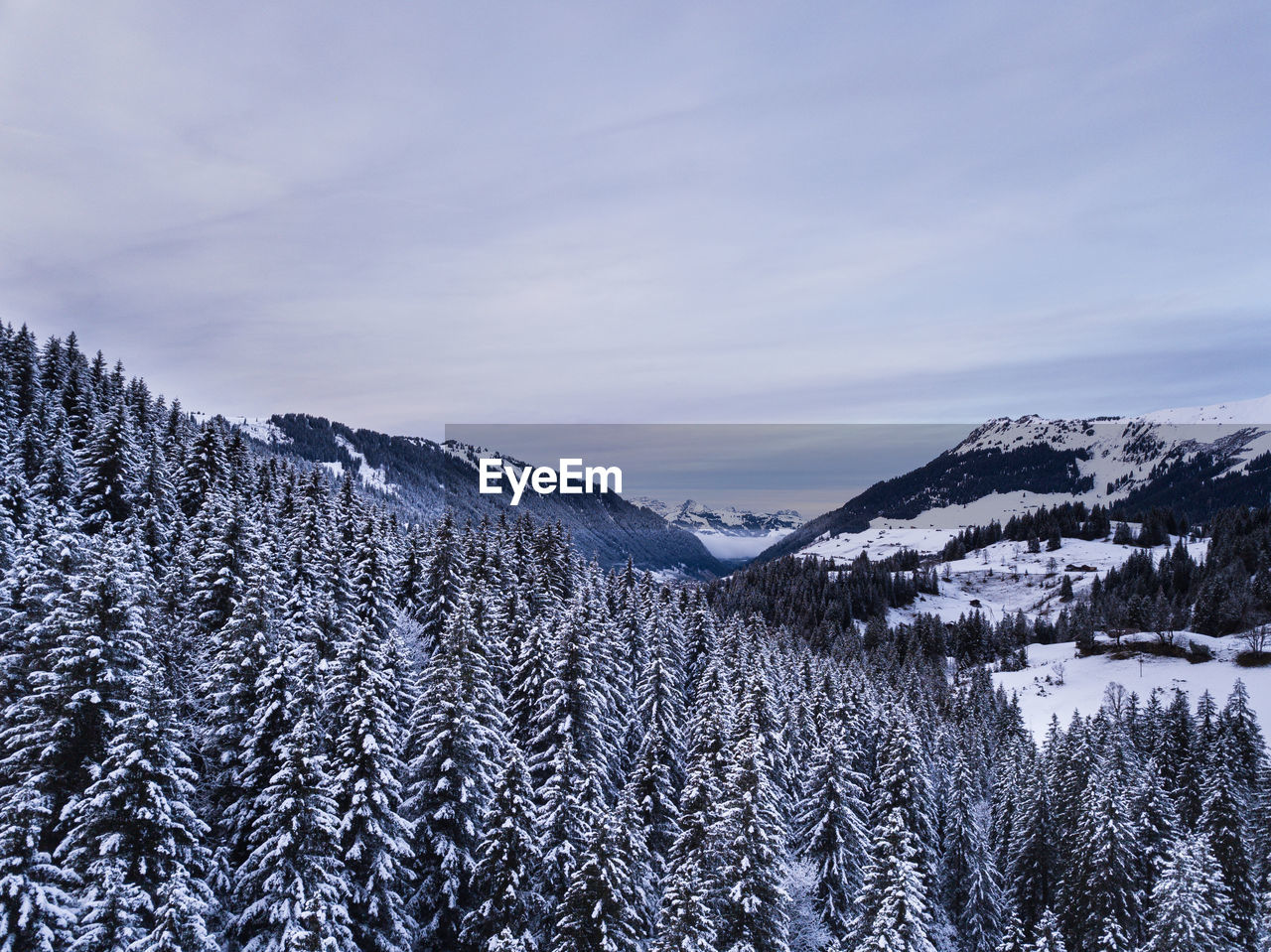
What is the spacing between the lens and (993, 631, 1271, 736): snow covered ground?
115312mm

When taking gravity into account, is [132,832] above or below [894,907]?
above

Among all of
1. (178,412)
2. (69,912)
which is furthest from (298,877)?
(178,412)

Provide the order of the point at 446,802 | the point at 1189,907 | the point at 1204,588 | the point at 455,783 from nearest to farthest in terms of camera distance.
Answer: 1. the point at 446,802
2. the point at 455,783
3. the point at 1189,907
4. the point at 1204,588

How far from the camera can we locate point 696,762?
3441 cm

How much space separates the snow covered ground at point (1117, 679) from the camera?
115 meters

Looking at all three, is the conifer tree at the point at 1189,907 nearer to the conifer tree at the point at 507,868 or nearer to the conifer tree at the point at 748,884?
the conifer tree at the point at 748,884

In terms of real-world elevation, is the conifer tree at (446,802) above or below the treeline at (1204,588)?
above

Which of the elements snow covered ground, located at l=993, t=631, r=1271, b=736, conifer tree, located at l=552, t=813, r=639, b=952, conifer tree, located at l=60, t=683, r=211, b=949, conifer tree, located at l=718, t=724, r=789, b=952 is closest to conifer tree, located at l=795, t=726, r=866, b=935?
conifer tree, located at l=718, t=724, r=789, b=952

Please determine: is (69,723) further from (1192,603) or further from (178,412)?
(1192,603)

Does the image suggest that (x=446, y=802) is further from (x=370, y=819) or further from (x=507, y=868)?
(x=370, y=819)

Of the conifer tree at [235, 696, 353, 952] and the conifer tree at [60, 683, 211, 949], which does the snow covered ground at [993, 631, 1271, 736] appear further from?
the conifer tree at [60, 683, 211, 949]

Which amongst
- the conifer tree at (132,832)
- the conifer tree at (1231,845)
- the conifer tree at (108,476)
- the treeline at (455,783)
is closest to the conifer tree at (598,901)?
the treeline at (455,783)

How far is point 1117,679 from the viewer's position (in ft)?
419

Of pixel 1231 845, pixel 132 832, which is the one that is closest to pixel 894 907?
pixel 132 832
